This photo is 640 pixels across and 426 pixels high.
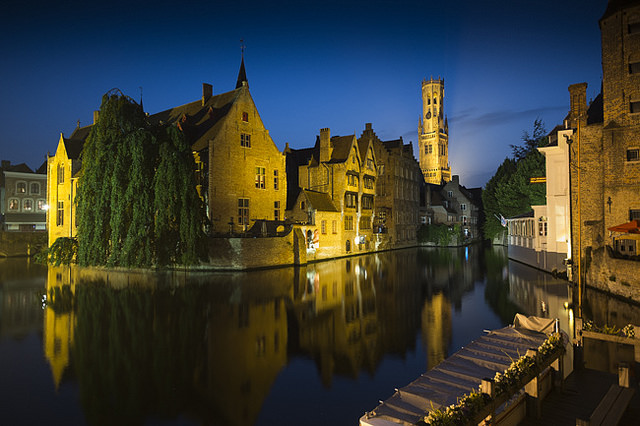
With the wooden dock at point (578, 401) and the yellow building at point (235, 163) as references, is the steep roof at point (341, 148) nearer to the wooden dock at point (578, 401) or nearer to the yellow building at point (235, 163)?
the yellow building at point (235, 163)

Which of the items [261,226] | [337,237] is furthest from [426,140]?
[261,226]

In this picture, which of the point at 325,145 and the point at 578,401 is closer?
the point at 578,401

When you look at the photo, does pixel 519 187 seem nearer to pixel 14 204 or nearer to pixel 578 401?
pixel 578 401

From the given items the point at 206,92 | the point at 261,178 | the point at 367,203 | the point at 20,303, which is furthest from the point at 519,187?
the point at 20,303

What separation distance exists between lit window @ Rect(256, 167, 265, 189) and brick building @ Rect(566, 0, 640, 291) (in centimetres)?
2665

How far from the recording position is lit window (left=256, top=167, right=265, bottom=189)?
127ft

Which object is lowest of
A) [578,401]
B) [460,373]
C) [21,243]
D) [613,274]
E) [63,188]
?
[578,401]

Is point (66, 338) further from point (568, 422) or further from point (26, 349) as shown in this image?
point (568, 422)

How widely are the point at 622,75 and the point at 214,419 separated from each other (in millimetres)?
26558

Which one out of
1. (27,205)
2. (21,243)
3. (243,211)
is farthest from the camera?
(27,205)

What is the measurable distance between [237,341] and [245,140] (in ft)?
91.1

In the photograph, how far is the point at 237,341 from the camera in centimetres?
1273

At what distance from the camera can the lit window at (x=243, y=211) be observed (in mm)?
36531

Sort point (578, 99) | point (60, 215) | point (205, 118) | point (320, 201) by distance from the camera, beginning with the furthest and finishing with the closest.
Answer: point (60, 215) → point (320, 201) → point (205, 118) → point (578, 99)
